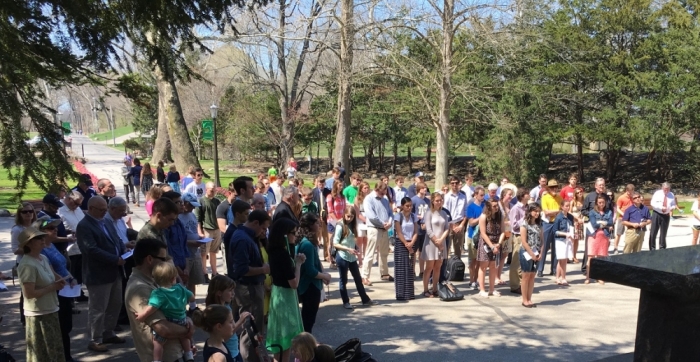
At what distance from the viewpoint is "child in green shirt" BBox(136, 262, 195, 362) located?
4473 millimetres

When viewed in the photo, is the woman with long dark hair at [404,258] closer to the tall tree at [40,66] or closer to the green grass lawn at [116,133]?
the tall tree at [40,66]

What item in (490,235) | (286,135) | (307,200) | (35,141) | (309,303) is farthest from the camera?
(286,135)

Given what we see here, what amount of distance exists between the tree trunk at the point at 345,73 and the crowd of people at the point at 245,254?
25.6 ft

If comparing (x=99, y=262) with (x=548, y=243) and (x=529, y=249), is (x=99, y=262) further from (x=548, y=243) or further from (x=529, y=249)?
(x=548, y=243)

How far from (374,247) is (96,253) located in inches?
199

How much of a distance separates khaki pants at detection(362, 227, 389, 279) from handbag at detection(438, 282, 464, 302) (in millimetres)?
1410

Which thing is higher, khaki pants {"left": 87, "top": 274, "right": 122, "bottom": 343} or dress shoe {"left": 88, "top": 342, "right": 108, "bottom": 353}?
khaki pants {"left": 87, "top": 274, "right": 122, "bottom": 343}

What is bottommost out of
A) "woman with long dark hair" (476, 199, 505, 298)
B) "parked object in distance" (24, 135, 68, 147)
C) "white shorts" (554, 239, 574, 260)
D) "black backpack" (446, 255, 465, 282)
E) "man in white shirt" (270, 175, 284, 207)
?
"black backpack" (446, 255, 465, 282)

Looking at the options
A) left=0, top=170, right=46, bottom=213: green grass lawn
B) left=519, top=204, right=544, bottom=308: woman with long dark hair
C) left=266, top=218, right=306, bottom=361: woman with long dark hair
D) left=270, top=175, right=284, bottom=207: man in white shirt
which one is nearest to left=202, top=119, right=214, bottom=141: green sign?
left=0, top=170, right=46, bottom=213: green grass lawn

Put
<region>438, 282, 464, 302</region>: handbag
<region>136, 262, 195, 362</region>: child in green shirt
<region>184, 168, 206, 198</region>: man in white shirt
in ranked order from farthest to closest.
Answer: <region>184, 168, 206, 198</region>: man in white shirt < <region>438, 282, 464, 302</region>: handbag < <region>136, 262, 195, 362</region>: child in green shirt

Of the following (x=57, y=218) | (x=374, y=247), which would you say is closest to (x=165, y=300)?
(x=57, y=218)

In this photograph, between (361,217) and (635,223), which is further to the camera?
(361,217)

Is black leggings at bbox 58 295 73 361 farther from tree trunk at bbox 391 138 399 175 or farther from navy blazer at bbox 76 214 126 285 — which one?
tree trunk at bbox 391 138 399 175

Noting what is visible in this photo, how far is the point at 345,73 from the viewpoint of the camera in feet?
64.5
